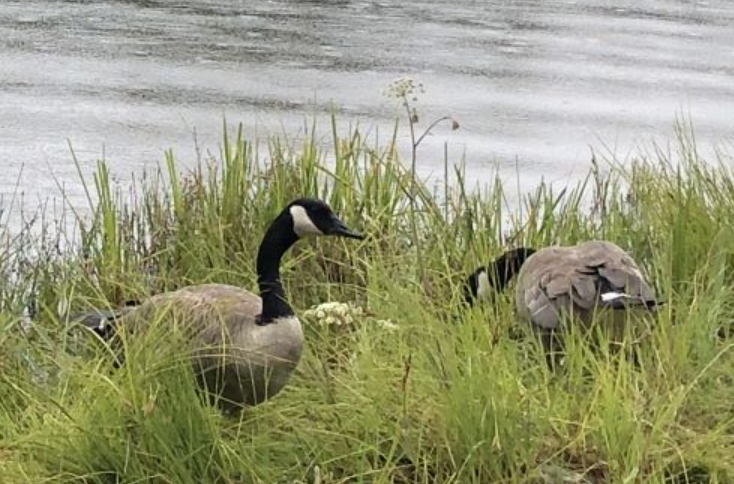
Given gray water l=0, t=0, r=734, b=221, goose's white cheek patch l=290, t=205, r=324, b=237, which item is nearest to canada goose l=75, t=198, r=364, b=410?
goose's white cheek patch l=290, t=205, r=324, b=237

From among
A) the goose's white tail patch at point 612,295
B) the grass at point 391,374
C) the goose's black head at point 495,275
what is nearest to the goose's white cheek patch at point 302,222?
the grass at point 391,374

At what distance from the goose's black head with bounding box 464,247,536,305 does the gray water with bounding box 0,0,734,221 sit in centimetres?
348

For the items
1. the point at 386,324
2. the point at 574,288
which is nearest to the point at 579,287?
the point at 574,288

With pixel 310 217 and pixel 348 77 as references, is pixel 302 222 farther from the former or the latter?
pixel 348 77

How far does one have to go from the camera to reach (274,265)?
5.41m

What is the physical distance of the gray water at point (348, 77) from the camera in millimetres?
10820

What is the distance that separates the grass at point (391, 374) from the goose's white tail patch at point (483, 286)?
0.25 feet

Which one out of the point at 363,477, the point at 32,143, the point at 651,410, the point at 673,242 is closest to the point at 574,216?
the point at 673,242

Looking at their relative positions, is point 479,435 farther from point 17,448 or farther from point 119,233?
point 119,233

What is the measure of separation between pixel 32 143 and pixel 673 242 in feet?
18.7

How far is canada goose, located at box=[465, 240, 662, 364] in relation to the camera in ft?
18.0

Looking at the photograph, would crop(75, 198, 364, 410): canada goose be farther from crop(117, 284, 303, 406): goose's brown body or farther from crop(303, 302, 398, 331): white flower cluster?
crop(303, 302, 398, 331): white flower cluster

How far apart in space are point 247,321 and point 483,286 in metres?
1.13

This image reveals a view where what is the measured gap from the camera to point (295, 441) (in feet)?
15.1
